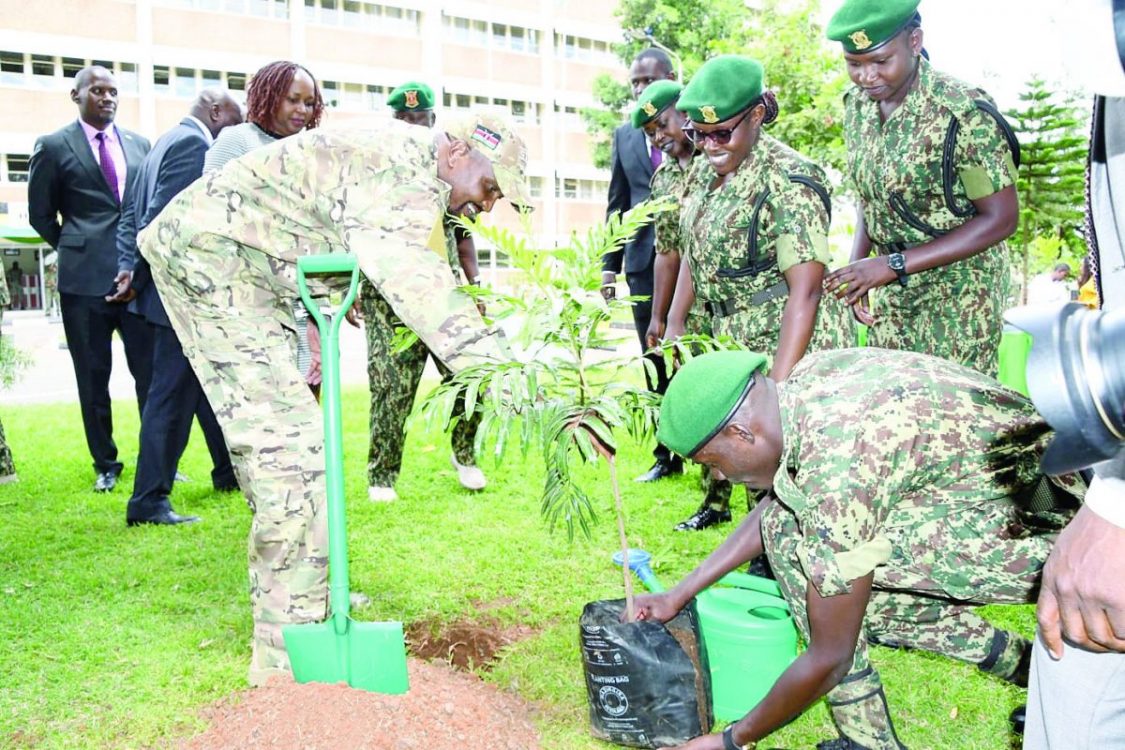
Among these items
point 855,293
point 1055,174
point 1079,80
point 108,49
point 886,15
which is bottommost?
point 855,293

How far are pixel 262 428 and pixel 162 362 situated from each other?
2.12m

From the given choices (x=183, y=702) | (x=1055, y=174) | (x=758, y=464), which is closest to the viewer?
(x=758, y=464)

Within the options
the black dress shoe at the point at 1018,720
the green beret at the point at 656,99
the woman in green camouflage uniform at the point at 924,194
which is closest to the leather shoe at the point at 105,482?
the green beret at the point at 656,99

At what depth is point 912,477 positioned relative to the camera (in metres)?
2.16

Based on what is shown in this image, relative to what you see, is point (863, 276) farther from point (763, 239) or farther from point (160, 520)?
point (160, 520)

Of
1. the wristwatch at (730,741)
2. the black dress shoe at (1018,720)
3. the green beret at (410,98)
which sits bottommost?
the black dress shoe at (1018,720)

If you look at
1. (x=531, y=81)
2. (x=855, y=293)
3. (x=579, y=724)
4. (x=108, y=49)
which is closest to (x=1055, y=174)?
(x=531, y=81)

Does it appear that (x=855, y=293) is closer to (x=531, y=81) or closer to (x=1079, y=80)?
(x=1079, y=80)

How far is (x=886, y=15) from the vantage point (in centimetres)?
333

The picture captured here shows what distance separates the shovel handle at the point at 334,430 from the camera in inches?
105

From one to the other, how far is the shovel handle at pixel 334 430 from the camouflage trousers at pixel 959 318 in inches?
88.4

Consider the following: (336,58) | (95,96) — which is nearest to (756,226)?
(95,96)

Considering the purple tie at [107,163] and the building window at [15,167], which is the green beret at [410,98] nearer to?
the purple tie at [107,163]

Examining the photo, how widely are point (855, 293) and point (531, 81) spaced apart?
33450mm
